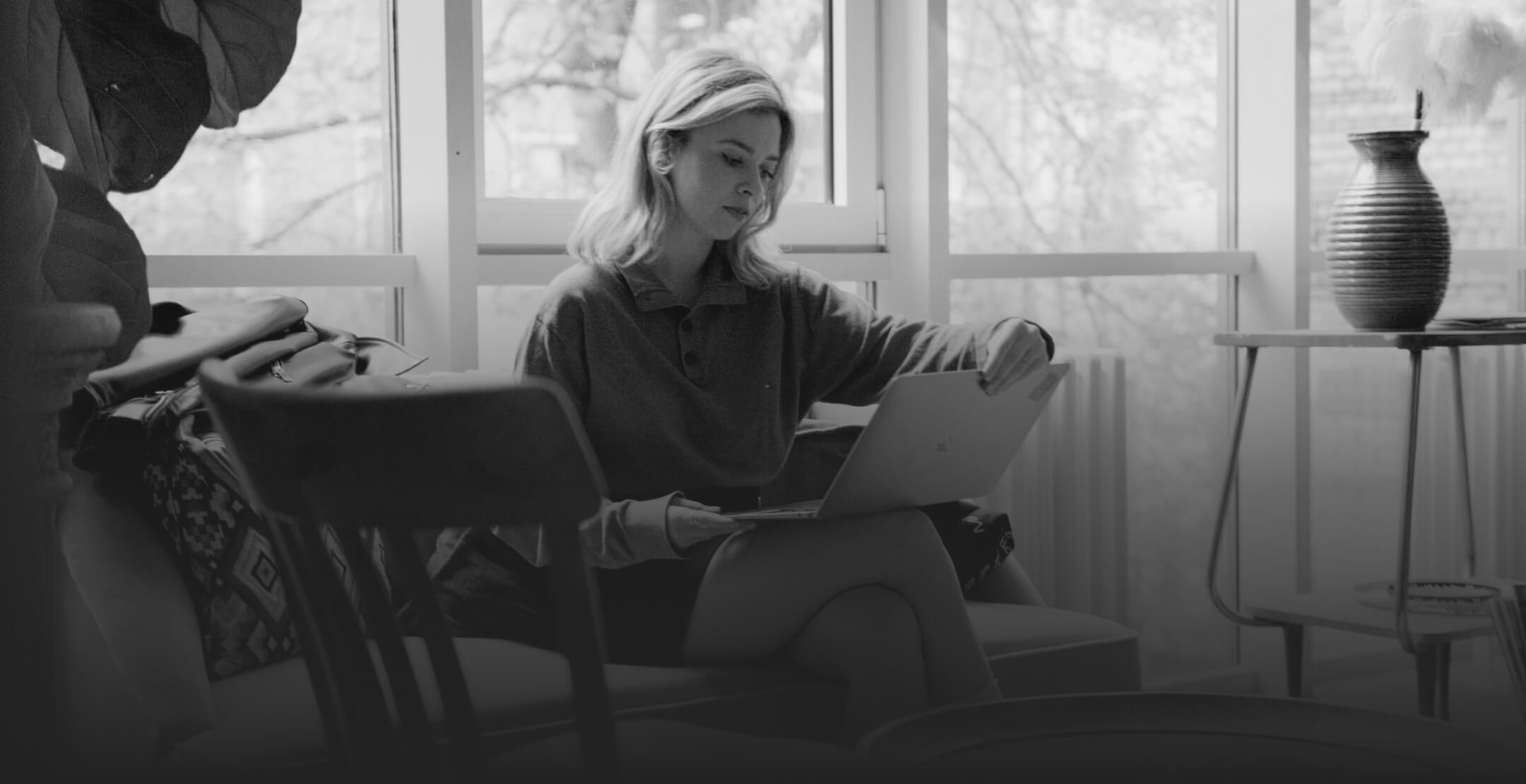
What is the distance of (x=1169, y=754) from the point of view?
0.80 meters

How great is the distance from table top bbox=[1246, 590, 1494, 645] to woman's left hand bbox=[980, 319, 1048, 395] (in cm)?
83

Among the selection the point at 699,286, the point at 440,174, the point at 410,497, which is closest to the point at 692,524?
the point at 699,286

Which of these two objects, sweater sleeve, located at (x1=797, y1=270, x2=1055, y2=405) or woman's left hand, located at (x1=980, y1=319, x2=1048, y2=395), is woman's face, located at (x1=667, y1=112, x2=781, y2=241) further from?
woman's left hand, located at (x1=980, y1=319, x2=1048, y2=395)

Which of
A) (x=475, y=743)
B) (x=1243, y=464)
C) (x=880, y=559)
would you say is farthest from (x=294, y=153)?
(x=1243, y=464)

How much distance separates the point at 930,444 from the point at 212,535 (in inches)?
28.1

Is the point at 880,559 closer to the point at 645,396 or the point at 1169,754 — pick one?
the point at 645,396

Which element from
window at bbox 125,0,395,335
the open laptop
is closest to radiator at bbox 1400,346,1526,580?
the open laptop

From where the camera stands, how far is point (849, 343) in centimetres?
195

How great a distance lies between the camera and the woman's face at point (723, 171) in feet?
5.87

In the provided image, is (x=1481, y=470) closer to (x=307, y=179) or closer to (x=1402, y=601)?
(x=1402, y=601)

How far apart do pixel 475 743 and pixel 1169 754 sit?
371 mm

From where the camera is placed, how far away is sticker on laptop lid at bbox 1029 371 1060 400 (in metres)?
1.68

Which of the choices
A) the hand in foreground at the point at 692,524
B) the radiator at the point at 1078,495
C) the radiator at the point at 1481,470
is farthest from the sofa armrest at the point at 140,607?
the radiator at the point at 1481,470

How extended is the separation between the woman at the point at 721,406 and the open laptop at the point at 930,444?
3 centimetres
